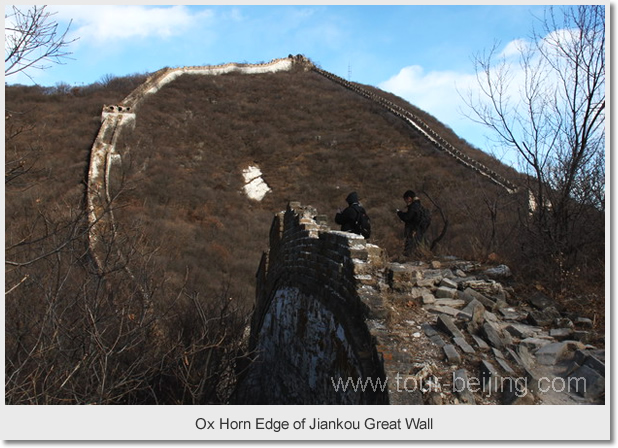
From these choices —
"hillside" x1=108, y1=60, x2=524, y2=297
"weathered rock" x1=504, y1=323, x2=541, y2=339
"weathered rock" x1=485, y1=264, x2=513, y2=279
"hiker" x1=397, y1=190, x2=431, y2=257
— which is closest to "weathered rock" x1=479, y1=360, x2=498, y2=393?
"weathered rock" x1=504, y1=323, x2=541, y2=339

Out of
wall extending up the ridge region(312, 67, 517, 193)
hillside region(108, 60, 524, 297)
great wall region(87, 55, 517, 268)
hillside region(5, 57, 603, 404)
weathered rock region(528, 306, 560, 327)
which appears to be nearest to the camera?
weathered rock region(528, 306, 560, 327)

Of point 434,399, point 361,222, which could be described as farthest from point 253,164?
point 434,399

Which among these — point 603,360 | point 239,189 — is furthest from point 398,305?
point 239,189

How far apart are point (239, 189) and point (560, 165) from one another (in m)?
20.9

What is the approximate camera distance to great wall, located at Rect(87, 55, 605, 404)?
362cm

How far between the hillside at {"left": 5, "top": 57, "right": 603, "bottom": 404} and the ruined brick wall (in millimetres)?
1242

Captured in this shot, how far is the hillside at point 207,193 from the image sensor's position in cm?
809

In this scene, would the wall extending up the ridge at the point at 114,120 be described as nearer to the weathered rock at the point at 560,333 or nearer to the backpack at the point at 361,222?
the backpack at the point at 361,222

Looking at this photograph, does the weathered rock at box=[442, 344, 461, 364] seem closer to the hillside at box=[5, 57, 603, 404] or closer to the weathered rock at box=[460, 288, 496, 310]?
the weathered rock at box=[460, 288, 496, 310]

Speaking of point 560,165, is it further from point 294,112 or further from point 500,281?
point 294,112

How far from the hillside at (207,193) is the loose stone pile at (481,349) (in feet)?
2.43

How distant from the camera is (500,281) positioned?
6262mm

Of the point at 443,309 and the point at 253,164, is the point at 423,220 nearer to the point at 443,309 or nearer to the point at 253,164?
the point at 443,309

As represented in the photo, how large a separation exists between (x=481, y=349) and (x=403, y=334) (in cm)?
69
